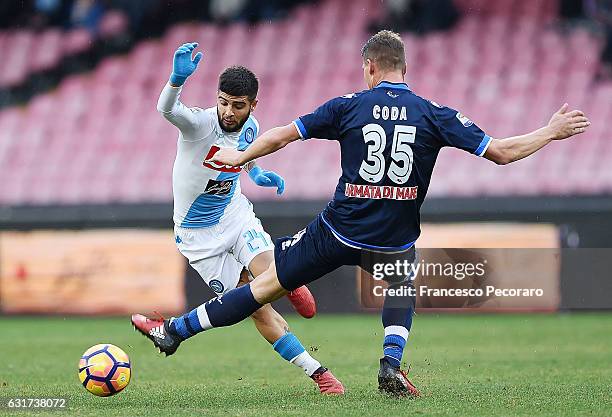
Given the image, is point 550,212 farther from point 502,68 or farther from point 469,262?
point 502,68

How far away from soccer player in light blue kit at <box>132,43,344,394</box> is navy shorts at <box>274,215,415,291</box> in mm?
709

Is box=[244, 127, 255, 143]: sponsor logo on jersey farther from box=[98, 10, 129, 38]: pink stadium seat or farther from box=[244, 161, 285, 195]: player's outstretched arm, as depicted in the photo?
box=[98, 10, 129, 38]: pink stadium seat

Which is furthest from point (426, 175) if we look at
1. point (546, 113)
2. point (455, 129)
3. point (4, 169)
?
point (4, 169)

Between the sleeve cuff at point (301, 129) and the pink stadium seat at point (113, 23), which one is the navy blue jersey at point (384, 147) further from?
the pink stadium seat at point (113, 23)

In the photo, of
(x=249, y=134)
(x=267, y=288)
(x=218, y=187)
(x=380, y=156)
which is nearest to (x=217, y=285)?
(x=218, y=187)

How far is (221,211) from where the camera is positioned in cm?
797

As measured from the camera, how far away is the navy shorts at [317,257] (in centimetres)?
661

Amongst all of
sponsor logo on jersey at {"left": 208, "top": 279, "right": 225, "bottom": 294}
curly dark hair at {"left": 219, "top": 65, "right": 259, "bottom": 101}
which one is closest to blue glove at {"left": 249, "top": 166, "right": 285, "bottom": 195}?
sponsor logo on jersey at {"left": 208, "top": 279, "right": 225, "bottom": 294}

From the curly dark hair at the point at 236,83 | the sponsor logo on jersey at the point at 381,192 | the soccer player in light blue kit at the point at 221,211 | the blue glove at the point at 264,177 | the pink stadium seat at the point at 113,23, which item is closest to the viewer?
the sponsor logo on jersey at the point at 381,192

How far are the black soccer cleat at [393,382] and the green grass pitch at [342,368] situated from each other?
9 centimetres

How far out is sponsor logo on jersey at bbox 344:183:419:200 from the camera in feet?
21.3

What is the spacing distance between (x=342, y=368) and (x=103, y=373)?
2.82m

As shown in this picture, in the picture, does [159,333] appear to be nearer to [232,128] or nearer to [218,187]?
[218,187]

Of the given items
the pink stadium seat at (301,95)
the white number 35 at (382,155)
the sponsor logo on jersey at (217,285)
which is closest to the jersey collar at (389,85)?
the white number 35 at (382,155)
